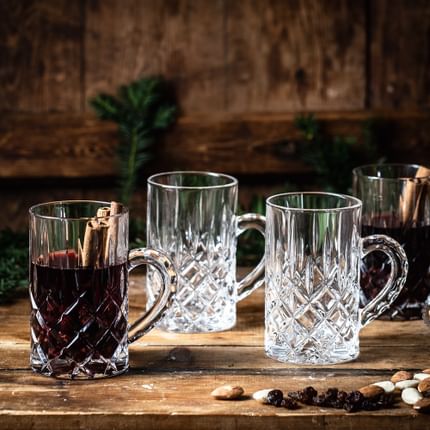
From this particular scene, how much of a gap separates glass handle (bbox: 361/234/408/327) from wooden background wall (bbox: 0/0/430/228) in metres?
1.15

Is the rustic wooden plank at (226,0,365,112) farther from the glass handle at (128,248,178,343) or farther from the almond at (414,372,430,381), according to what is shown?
the almond at (414,372,430,381)

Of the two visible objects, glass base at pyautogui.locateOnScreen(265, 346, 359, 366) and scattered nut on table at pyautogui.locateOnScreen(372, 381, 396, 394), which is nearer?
scattered nut on table at pyautogui.locateOnScreen(372, 381, 396, 394)

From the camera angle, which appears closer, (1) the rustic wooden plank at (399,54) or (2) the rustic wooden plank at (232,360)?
(2) the rustic wooden plank at (232,360)

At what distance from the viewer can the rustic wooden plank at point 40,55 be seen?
8.50 feet

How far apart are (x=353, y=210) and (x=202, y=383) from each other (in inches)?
12.3

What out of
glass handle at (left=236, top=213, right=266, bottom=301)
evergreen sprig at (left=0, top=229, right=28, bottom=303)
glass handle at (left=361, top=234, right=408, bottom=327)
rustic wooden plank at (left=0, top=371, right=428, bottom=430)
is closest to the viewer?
rustic wooden plank at (left=0, top=371, right=428, bottom=430)

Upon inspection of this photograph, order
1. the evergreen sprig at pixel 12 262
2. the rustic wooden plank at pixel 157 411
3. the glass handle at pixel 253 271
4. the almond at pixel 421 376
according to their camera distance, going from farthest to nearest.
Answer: the evergreen sprig at pixel 12 262
the glass handle at pixel 253 271
the almond at pixel 421 376
the rustic wooden plank at pixel 157 411

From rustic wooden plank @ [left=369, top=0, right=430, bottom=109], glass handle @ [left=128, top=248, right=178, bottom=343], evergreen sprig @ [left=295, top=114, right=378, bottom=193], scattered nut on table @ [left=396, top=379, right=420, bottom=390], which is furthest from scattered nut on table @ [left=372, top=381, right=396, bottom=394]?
rustic wooden plank @ [left=369, top=0, right=430, bottom=109]

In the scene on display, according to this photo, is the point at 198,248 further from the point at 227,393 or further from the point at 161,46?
the point at 161,46

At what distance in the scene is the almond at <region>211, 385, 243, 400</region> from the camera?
1.28 metres

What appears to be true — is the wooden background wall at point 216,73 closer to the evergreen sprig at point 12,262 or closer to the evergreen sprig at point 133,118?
the evergreen sprig at point 133,118

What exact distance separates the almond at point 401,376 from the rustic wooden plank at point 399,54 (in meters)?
1.40

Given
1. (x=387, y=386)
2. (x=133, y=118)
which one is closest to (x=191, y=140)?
(x=133, y=118)

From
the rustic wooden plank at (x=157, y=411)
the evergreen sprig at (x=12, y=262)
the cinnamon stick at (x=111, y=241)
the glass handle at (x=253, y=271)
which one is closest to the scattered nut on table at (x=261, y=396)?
the rustic wooden plank at (x=157, y=411)
